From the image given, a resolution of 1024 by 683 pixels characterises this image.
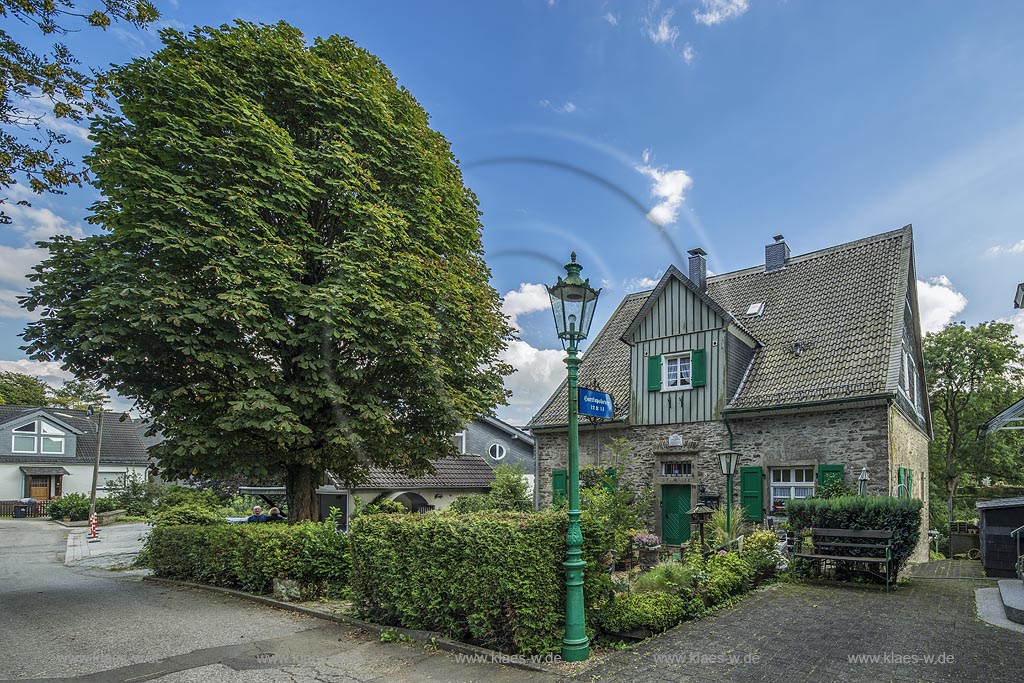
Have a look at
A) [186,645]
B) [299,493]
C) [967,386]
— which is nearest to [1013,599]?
[186,645]

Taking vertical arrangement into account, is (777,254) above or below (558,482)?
above

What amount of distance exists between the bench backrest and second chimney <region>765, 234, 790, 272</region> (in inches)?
427

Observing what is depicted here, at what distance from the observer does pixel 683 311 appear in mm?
16609

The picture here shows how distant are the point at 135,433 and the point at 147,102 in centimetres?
4483

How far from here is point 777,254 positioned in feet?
63.7

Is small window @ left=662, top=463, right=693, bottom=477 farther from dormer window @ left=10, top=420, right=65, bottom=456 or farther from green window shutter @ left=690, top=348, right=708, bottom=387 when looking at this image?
dormer window @ left=10, top=420, right=65, bottom=456

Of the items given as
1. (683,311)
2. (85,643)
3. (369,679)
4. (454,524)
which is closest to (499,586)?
(454,524)

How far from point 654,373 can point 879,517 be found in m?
7.50

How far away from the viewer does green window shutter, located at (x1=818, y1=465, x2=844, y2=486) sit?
13164 millimetres

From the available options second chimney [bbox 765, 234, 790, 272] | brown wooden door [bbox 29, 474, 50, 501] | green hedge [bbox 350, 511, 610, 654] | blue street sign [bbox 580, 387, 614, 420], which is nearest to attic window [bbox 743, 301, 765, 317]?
second chimney [bbox 765, 234, 790, 272]

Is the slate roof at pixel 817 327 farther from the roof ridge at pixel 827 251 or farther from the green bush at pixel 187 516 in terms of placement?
the green bush at pixel 187 516

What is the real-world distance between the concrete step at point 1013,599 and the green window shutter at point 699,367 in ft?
24.7

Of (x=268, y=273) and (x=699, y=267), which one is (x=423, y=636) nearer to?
(x=268, y=273)

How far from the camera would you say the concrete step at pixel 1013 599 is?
295 inches
